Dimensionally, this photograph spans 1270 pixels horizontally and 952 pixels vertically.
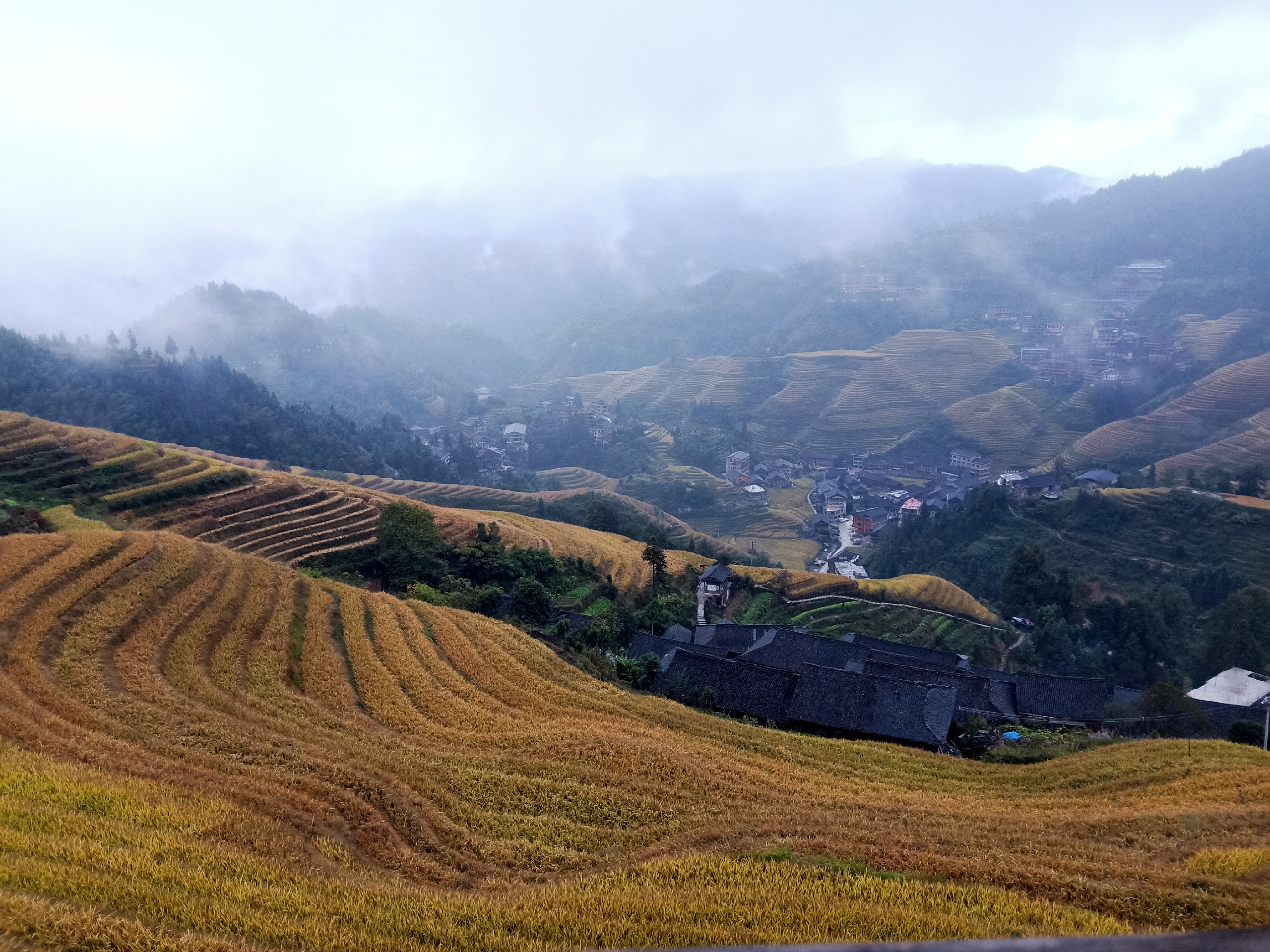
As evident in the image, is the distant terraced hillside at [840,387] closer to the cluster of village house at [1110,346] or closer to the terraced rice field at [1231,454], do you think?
the cluster of village house at [1110,346]

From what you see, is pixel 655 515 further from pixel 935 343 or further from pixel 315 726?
pixel 935 343

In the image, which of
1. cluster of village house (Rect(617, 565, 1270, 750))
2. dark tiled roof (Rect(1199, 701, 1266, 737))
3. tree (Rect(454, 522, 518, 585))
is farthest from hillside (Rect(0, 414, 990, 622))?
dark tiled roof (Rect(1199, 701, 1266, 737))

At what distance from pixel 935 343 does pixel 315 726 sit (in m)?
110

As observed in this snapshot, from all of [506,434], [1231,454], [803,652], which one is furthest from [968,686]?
[506,434]

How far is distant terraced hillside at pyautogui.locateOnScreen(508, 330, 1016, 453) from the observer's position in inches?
3652

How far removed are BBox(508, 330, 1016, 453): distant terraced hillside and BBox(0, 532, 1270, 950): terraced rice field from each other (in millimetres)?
79257

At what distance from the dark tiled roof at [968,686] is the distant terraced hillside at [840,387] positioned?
66601mm

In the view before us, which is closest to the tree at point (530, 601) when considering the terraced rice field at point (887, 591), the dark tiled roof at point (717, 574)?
the dark tiled roof at point (717, 574)

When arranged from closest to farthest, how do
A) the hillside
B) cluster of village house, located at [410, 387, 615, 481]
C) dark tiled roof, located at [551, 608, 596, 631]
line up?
1. dark tiled roof, located at [551, 608, 596, 631]
2. the hillside
3. cluster of village house, located at [410, 387, 615, 481]

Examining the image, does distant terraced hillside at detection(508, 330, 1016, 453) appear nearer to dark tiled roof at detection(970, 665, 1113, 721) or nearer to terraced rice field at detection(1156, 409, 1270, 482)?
terraced rice field at detection(1156, 409, 1270, 482)

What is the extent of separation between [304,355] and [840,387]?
104 meters

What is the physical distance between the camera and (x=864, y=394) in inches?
3851

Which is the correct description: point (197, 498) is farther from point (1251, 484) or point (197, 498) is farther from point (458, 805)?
point (1251, 484)

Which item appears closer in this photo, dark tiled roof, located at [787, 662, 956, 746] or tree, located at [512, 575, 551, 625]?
dark tiled roof, located at [787, 662, 956, 746]
